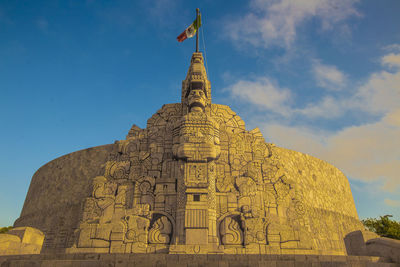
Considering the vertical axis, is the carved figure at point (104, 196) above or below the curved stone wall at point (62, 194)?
below

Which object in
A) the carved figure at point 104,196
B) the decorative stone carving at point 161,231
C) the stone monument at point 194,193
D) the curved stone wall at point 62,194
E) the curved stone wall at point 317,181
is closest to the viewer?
the stone monument at point 194,193

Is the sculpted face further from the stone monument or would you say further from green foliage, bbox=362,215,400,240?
green foliage, bbox=362,215,400,240

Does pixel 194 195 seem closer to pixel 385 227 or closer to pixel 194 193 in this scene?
pixel 194 193

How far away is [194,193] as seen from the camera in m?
9.65

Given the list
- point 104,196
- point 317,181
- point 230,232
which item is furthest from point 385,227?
point 104,196

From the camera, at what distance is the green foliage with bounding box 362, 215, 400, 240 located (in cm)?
2000

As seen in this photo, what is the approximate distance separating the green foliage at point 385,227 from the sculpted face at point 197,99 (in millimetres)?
17650

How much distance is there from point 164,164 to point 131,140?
6.17ft

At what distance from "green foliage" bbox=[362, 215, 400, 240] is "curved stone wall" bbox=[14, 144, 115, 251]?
65.9 feet

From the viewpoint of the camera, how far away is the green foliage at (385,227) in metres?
20.0

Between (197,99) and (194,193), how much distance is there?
3823 millimetres

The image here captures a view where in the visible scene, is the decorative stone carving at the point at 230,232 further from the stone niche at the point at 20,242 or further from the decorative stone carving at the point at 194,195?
the stone niche at the point at 20,242

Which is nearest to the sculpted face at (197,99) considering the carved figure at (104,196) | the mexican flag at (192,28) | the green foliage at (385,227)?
the mexican flag at (192,28)

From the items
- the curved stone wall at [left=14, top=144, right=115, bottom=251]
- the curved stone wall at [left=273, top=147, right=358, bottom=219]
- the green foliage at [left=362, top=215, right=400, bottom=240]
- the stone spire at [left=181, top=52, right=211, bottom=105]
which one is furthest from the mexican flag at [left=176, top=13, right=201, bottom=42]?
the green foliage at [left=362, top=215, right=400, bottom=240]
